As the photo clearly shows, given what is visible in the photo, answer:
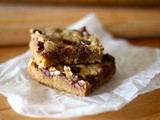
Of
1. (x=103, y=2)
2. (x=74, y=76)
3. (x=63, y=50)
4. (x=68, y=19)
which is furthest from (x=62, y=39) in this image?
(x=103, y=2)

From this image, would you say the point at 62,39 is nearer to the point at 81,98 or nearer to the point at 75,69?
the point at 75,69

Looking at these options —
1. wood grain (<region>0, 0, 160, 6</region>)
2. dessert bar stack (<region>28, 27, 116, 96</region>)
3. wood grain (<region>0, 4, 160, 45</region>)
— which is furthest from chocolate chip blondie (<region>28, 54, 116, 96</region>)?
wood grain (<region>0, 0, 160, 6</region>)

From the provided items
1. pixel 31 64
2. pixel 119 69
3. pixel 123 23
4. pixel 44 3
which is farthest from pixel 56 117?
pixel 44 3

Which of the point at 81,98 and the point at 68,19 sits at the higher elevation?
the point at 68,19

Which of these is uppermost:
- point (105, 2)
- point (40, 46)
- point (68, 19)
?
point (105, 2)

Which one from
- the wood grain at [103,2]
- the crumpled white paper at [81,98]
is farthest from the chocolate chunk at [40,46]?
the wood grain at [103,2]
